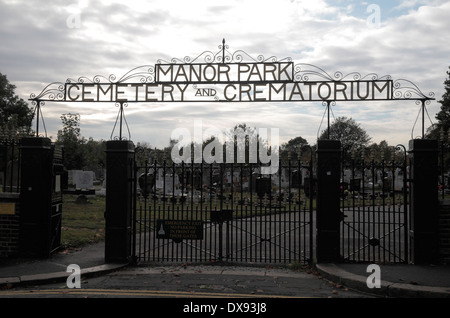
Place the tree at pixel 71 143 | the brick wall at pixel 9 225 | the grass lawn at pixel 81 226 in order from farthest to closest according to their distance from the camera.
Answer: the tree at pixel 71 143
the grass lawn at pixel 81 226
the brick wall at pixel 9 225

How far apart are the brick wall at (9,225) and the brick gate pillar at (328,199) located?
7.27 meters

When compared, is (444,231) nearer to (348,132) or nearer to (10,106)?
(10,106)

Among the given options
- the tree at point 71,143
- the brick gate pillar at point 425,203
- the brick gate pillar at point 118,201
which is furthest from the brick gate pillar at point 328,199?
the tree at point 71,143

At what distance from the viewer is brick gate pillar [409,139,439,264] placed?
30.6 ft

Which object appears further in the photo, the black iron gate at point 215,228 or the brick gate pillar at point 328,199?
the black iron gate at point 215,228

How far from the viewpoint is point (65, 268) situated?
907 centimetres

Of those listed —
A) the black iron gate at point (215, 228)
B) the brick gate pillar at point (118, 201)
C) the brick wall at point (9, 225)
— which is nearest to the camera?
the brick gate pillar at point (118, 201)

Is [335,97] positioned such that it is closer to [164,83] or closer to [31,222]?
[164,83]

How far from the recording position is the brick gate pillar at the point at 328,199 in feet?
31.1

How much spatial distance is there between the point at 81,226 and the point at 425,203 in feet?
39.5

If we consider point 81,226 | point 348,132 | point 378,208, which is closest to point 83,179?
point 81,226

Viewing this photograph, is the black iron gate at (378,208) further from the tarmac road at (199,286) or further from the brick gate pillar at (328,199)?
the tarmac road at (199,286)

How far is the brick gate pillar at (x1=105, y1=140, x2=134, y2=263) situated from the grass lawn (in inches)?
103
